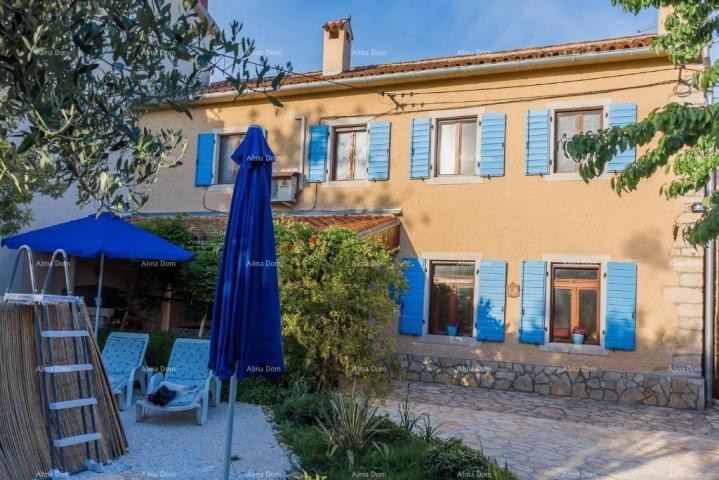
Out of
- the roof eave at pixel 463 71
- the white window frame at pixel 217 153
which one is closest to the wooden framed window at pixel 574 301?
the roof eave at pixel 463 71

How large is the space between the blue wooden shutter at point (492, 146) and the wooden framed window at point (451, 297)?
192 centimetres

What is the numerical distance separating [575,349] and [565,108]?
15.1ft

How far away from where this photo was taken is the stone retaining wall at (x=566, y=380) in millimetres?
9742

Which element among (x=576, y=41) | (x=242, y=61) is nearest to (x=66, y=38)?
(x=242, y=61)

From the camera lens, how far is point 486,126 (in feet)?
37.9

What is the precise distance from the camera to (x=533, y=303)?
35.4ft

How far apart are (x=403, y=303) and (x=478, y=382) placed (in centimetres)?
211

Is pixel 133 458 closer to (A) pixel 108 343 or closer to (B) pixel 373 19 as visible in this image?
(A) pixel 108 343

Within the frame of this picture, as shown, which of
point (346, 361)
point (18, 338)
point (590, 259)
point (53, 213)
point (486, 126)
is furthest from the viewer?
point (53, 213)

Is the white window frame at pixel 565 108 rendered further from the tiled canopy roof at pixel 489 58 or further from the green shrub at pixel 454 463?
the green shrub at pixel 454 463

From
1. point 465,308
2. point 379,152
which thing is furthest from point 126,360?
point 379,152

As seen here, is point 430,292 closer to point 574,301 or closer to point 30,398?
point 574,301

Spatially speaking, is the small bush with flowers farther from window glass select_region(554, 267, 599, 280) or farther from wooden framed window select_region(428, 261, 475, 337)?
window glass select_region(554, 267, 599, 280)

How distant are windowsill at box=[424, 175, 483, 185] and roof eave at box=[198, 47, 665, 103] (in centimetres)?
212
